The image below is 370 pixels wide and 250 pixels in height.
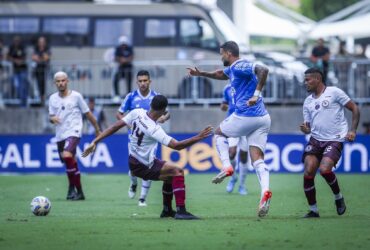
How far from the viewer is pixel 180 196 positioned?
16141 mm

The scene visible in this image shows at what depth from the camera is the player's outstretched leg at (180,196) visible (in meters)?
16.2

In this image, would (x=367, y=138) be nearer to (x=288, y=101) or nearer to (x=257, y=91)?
(x=288, y=101)

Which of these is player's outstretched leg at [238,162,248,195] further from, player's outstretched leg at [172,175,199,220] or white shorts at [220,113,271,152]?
player's outstretched leg at [172,175,199,220]

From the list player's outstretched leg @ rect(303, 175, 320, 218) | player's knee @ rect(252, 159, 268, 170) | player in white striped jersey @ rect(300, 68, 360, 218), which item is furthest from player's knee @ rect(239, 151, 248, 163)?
player's outstretched leg @ rect(303, 175, 320, 218)

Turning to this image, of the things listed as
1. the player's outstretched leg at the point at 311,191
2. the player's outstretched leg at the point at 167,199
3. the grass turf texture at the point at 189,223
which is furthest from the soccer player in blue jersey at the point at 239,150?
the player's outstretched leg at the point at 167,199

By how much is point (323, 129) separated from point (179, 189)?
2.36m

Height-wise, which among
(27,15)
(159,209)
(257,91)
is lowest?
(159,209)

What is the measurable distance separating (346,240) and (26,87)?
70.2ft

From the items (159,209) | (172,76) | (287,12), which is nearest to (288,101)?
(172,76)

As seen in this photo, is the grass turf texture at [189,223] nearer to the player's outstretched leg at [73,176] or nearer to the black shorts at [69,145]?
the player's outstretched leg at [73,176]

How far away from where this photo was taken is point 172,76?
1341 inches

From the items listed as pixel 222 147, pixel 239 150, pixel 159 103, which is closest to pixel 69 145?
pixel 239 150

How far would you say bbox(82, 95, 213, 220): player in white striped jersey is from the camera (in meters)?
16.0

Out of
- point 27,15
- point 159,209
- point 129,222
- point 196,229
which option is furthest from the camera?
point 27,15
